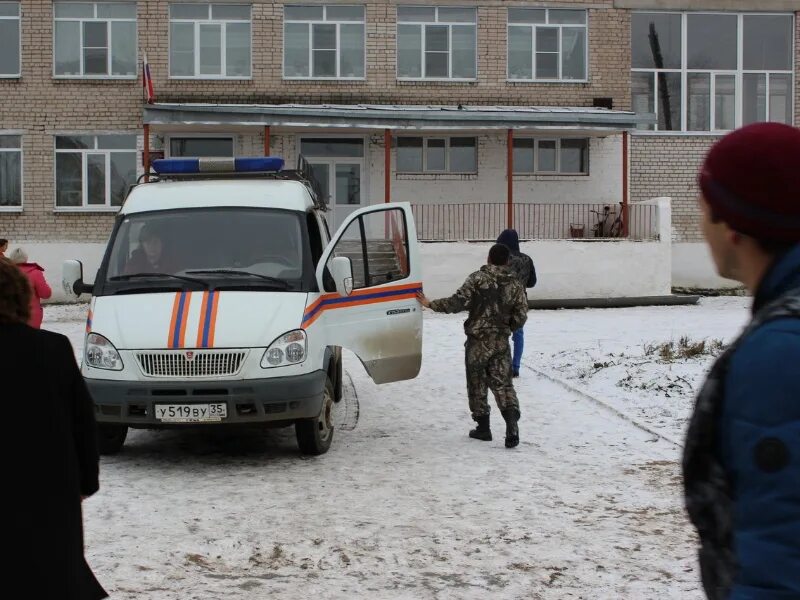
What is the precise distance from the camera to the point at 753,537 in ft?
5.26

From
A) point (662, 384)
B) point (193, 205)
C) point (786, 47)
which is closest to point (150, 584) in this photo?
point (193, 205)

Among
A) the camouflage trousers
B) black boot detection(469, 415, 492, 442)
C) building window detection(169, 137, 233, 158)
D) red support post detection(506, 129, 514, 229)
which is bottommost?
black boot detection(469, 415, 492, 442)

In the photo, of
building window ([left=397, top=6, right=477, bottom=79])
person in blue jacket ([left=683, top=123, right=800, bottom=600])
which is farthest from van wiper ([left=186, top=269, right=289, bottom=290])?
building window ([left=397, top=6, right=477, bottom=79])

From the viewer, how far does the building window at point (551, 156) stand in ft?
83.5

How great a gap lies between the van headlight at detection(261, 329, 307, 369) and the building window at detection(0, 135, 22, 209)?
775 inches

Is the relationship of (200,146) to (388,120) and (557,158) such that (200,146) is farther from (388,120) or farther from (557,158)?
(557,158)

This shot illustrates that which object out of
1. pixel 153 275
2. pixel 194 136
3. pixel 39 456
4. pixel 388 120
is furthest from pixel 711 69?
pixel 39 456

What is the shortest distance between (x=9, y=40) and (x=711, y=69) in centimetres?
1836

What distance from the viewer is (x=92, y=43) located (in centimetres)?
2484

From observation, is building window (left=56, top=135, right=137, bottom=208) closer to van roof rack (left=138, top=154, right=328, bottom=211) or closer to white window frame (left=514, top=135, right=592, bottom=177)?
white window frame (left=514, top=135, right=592, bottom=177)

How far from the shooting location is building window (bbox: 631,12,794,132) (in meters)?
25.9

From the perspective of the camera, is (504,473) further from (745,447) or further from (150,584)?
(745,447)

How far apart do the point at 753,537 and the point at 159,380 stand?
5983 mm

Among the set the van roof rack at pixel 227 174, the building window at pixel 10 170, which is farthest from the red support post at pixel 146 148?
the van roof rack at pixel 227 174
